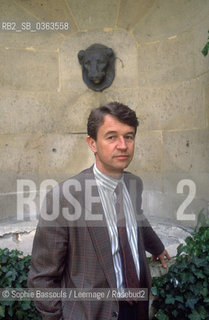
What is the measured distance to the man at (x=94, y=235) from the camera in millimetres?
1224

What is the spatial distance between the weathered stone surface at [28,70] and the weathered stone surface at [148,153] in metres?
1.07

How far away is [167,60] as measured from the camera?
3113 millimetres

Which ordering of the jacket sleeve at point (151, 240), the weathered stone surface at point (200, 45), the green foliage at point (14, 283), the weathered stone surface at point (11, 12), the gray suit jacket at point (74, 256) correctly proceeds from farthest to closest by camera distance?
the weathered stone surface at point (11, 12) → the weathered stone surface at point (200, 45) → the green foliage at point (14, 283) → the jacket sleeve at point (151, 240) → the gray suit jacket at point (74, 256)

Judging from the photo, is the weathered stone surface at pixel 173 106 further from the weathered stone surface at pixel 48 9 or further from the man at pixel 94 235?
the man at pixel 94 235

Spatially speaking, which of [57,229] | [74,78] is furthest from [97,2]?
[57,229]

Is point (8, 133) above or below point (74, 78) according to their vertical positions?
below

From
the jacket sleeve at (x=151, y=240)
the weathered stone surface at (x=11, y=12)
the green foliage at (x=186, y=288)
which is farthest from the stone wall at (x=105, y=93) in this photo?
the jacket sleeve at (x=151, y=240)

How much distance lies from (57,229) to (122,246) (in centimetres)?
27

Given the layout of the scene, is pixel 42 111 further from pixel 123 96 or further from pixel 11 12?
pixel 11 12

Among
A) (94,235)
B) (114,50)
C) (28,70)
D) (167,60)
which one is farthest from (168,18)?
(94,235)

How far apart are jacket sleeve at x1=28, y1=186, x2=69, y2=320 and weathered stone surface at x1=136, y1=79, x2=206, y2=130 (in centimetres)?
206

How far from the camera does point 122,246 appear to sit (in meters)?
1.27

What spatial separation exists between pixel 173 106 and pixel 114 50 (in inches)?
34.2

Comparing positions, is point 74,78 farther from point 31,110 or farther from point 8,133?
point 8,133
